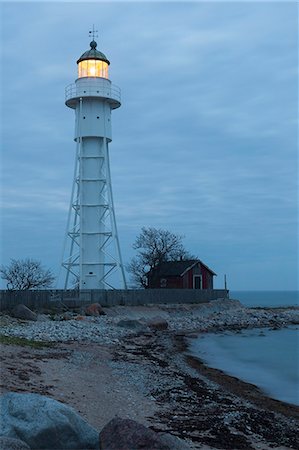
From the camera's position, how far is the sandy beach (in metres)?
10.9

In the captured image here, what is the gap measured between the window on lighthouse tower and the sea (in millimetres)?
19592

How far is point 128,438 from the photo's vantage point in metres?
7.44

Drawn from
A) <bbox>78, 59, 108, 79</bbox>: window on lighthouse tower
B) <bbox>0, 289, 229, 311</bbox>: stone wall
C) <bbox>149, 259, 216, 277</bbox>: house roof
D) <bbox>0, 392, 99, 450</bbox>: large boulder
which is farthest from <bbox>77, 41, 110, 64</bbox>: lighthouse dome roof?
<bbox>0, 392, 99, 450</bbox>: large boulder

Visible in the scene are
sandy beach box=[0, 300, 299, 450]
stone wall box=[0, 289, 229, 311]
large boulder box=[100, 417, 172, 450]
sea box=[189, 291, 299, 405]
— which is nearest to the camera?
large boulder box=[100, 417, 172, 450]

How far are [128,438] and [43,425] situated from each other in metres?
1.14

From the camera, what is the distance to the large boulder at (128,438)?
736cm

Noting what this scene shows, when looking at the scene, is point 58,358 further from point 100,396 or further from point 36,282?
point 36,282

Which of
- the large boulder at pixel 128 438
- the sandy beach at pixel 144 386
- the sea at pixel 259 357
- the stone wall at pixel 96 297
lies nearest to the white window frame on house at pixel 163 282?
the stone wall at pixel 96 297

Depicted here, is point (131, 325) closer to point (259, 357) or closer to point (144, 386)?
point (259, 357)

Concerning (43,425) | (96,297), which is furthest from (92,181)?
(43,425)

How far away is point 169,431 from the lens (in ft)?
34.1

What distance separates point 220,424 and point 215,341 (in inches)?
854

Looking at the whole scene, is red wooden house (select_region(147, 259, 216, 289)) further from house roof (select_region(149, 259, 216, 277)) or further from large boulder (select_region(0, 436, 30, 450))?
large boulder (select_region(0, 436, 30, 450))

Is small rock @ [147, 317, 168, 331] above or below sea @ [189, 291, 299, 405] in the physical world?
above
